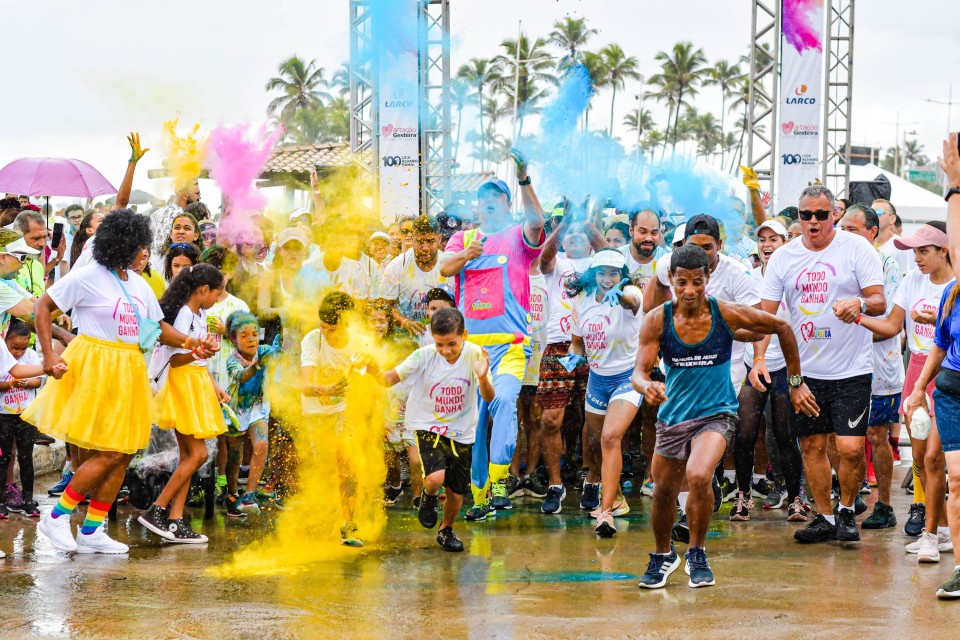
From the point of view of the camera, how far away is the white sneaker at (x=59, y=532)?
266 inches

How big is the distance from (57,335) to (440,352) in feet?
8.70

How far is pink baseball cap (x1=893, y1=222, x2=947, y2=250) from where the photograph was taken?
723 cm

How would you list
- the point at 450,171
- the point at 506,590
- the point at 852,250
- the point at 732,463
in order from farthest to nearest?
the point at 450,171, the point at 732,463, the point at 852,250, the point at 506,590

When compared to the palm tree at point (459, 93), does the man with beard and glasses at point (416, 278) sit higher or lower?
lower

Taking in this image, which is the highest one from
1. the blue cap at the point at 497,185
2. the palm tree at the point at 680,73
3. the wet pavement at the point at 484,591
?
the palm tree at the point at 680,73

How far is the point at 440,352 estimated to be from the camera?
7.02 metres

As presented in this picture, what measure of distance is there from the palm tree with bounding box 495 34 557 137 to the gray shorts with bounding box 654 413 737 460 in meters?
3.29

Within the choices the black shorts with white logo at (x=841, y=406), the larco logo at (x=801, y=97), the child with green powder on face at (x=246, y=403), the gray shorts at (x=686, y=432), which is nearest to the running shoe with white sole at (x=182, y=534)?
the child with green powder on face at (x=246, y=403)

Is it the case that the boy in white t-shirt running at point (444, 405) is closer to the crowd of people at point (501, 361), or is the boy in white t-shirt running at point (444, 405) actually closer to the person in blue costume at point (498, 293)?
the crowd of people at point (501, 361)

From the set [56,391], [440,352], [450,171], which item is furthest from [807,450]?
[450,171]

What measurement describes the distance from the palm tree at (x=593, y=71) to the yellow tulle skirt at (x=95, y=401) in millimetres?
4398

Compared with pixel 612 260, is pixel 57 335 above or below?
below

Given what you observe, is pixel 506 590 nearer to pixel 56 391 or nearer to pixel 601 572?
pixel 601 572

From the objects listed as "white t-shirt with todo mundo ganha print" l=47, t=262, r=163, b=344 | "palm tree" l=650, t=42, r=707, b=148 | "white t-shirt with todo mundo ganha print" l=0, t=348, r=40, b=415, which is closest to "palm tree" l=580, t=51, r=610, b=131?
"white t-shirt with todo mundo ganha print" l=47, t=262, r=163, b=344
